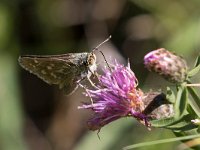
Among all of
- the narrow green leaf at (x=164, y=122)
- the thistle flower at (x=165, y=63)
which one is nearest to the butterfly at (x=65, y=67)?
the thistle flower at (x=165, y=63)

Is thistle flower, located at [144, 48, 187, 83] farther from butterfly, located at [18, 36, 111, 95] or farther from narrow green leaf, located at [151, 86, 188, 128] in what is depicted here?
butterfly, located at [18, 36, 111, 95]

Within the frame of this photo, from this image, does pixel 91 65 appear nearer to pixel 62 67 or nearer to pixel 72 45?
pixel 62 67

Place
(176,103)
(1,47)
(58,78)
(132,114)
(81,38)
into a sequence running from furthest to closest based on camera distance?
(81,38)
(1,47)
(58,78)
(132,114)
(176,103)

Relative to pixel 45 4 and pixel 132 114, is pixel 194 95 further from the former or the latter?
pixel 45 4

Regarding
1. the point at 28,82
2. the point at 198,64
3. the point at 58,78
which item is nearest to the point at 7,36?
the point at 28,82

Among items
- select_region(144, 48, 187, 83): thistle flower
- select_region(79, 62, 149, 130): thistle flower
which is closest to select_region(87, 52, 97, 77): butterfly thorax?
select_region(79, 62, 149, 130): thistle flower

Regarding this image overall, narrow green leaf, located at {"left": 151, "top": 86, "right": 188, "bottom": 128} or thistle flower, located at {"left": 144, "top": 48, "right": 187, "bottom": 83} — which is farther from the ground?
thistle flower, located at {"left": 144, "top": 48, "right": 187, "bottom": 83}

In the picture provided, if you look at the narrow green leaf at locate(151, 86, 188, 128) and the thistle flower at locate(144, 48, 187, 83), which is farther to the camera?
the thistle flower at locate(144, 48, 187, 83)
